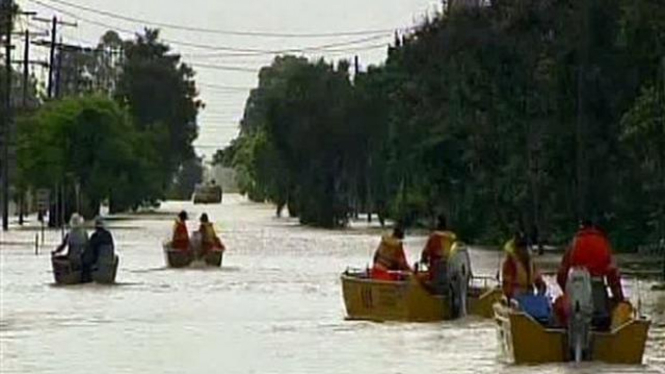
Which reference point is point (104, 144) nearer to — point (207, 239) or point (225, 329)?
point (207, 239)

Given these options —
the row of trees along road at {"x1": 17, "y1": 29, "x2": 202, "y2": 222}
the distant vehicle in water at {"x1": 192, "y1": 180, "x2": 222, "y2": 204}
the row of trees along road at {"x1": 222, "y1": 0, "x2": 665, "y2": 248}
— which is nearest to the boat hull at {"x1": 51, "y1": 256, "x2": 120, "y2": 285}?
the row of trees along road at {"x1": 222, "y1": 0, "x2": 665, "y2": 248}

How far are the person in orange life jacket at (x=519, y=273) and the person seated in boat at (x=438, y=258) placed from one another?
4581 mm

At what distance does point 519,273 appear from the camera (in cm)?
2767

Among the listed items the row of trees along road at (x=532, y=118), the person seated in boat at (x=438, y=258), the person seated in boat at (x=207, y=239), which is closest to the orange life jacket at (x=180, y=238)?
the person seated in boat at (x=207, y=239)

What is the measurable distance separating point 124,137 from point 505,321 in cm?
8706

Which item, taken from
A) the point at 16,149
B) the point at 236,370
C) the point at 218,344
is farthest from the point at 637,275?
the point at 16,149

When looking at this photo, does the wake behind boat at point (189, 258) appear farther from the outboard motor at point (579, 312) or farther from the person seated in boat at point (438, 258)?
the outboard motor at point (579, 312)

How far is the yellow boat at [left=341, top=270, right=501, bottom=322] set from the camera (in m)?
33.2

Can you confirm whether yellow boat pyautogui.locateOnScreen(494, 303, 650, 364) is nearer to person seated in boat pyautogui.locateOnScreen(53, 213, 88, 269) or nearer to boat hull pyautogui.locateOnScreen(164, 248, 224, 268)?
person seated in boat pyautogui.locateOnScreen(53, 213, 88, 269)

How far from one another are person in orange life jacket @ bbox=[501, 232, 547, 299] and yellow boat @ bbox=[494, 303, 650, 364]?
264 centimetres

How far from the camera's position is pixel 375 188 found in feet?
371

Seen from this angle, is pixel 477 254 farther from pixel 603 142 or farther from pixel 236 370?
pixel 236 370

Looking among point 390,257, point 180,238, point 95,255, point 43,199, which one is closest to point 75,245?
point 95,255

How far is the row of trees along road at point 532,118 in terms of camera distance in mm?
51812
